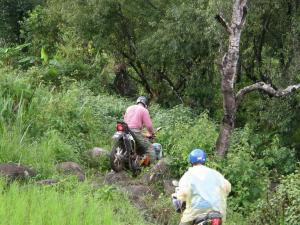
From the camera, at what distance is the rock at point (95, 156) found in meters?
12.5

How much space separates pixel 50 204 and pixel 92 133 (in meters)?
6.45

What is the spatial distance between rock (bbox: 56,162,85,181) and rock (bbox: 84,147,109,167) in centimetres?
108

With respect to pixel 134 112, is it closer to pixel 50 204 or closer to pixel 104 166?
pixel 104 166

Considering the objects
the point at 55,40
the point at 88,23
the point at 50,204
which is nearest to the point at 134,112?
the point at 50,204

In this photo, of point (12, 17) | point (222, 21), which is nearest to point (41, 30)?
point (12, 17)

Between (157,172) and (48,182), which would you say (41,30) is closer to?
(157,172)

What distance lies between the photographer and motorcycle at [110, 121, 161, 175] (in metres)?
11.9

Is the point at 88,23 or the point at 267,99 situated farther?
the point at 88,23

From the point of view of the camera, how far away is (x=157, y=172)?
11508mm

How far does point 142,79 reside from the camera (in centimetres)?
2217

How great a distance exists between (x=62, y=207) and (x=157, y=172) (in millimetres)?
4042

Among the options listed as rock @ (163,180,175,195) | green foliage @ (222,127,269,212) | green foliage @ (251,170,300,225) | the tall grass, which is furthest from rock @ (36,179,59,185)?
green foliage @ (251,170,300,225)

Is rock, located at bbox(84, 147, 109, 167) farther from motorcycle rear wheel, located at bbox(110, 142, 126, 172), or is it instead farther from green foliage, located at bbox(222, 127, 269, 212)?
green foliage, located at bbox(222, 127, 269, 212)

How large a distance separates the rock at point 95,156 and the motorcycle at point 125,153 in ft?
1.96
